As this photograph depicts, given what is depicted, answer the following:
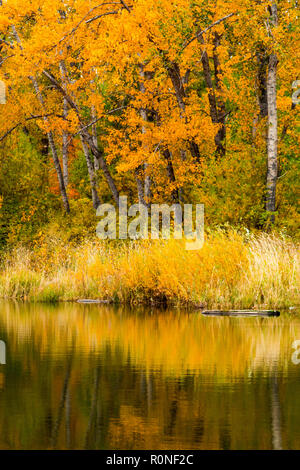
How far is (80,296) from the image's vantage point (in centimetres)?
2723

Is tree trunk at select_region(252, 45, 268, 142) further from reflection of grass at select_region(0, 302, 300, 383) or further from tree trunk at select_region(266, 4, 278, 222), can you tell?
reflection of grass at select_region(0, 302, 300, 383)

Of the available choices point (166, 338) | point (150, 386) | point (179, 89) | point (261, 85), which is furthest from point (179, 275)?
point (150, 386)

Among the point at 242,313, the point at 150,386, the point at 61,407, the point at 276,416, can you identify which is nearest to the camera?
the point at 276,416

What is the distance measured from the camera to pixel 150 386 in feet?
34.7

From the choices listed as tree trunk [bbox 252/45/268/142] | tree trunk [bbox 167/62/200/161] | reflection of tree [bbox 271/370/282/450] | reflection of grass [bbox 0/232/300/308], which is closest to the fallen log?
reflection of grass [bbox 0/232/300/308]

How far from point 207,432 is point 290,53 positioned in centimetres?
2503

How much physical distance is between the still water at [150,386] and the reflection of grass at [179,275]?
3.56 meters

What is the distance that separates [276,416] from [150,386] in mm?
2221

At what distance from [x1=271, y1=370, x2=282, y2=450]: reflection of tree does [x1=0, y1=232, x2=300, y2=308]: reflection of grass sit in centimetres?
1133

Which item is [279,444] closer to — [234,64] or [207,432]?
[207,432]

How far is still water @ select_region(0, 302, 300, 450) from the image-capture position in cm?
784

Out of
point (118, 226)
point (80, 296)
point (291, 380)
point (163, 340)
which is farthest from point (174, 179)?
point (291, 380)

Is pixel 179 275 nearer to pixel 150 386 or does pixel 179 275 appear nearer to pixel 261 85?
pixel 261 85

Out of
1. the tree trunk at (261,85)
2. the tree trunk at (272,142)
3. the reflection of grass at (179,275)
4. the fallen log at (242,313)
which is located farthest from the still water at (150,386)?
the tree trunk at (261,85)
